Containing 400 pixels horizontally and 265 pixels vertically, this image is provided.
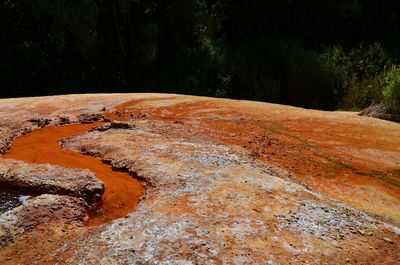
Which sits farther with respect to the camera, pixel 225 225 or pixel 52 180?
pixel 52 180

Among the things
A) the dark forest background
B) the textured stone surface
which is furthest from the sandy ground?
the dark forest background

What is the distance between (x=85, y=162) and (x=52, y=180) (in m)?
0.51

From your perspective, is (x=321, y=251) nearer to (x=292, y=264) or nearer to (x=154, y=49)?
(x=292, y=264)

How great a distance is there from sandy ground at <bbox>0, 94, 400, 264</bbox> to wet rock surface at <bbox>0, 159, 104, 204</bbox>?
109 mm

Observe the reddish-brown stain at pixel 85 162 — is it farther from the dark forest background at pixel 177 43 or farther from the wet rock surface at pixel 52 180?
the dark forest background at pixel 177 43

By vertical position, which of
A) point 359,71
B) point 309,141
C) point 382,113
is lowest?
point 309,141

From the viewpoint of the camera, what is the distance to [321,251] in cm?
157

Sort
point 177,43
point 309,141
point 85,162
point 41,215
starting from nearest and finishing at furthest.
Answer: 1. point 41,215
2. point 85,162
3. point 309,141
4. point 177,43

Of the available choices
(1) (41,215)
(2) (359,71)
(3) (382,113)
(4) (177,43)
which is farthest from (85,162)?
(4) (177,43)

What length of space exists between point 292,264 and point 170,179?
1043 mm

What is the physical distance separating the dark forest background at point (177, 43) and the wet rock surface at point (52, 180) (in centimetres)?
699

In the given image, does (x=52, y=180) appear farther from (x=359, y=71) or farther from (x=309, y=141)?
(x=359, y=71)

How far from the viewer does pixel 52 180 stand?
2.22 meters

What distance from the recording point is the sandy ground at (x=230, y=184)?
60.7 inches
